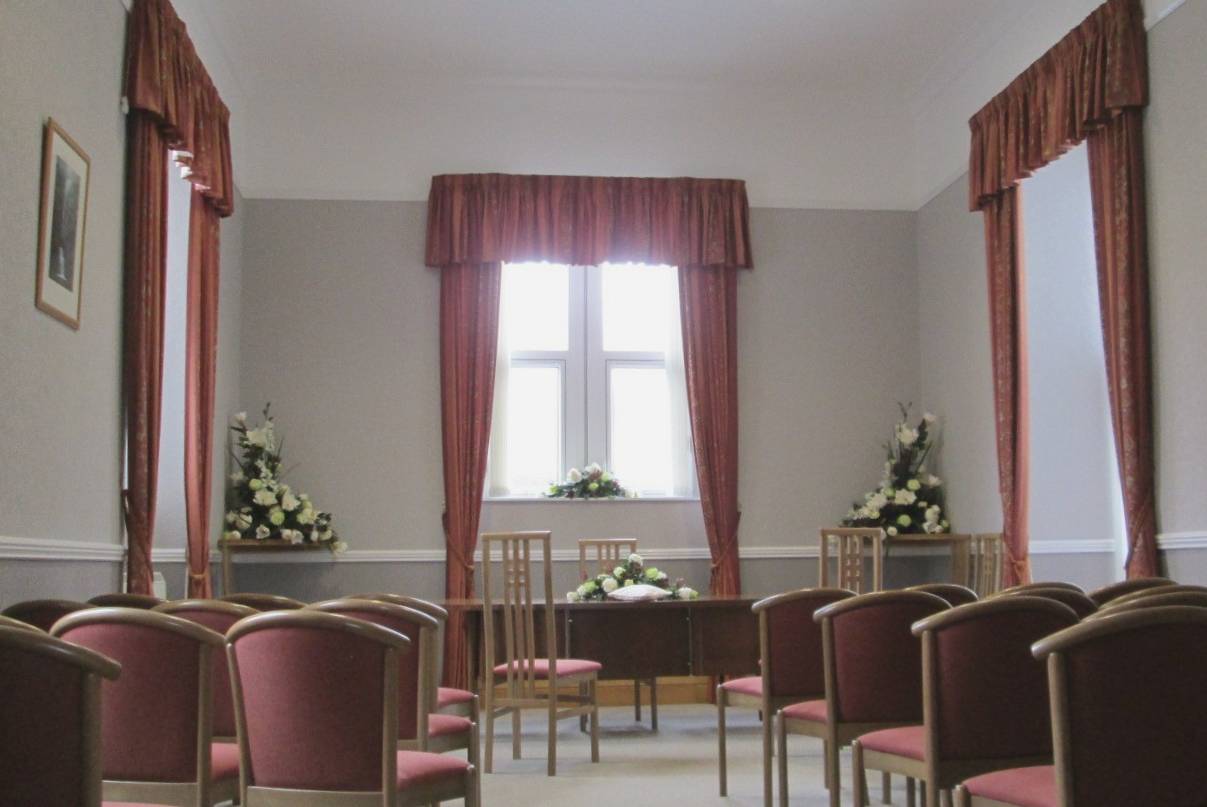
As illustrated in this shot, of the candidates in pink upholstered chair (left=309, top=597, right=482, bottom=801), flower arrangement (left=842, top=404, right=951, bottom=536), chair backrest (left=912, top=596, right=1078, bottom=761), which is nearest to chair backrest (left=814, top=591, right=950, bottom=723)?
chair backrest (left=912, top=596, right=1078, bottom=761)

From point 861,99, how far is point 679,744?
5002 millimetres

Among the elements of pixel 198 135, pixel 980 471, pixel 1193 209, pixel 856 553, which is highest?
pixel 198 135

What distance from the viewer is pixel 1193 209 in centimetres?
564

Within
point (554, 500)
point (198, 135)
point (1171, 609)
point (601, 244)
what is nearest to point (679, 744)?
point (554, 500)

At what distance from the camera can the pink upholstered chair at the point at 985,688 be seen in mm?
3031

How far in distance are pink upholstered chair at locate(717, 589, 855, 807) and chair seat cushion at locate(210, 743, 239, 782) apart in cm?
180

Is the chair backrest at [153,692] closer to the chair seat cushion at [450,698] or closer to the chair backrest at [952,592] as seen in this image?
the chair seat cushion at [450,698]

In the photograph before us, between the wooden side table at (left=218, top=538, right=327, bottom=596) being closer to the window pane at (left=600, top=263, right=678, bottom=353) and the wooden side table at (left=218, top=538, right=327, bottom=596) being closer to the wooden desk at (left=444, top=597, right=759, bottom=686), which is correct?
the wooden desk at (left=444, top=597, right=759, bottom=686)

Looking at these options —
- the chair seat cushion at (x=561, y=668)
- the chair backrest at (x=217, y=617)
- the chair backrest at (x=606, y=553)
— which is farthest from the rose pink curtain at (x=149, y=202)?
the chair backrest at (x=606, y=553)

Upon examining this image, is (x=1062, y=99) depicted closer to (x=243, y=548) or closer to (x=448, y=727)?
(x=448, y=727)

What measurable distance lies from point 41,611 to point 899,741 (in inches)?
106

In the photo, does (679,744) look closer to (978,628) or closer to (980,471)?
(980,471)

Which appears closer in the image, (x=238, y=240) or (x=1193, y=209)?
(x=1193, y=209)

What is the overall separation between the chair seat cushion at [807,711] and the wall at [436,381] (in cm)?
422
